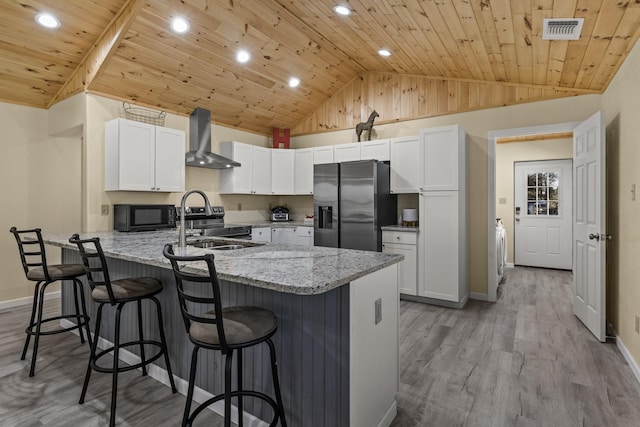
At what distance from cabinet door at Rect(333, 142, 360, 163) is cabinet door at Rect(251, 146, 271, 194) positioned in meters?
1.16

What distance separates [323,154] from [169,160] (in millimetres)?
2272

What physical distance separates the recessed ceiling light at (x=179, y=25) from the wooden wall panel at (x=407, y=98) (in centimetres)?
276

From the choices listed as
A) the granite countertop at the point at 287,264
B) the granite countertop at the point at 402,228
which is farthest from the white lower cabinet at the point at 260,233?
the granite countertop at the point at 287,264

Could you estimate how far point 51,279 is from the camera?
267 cm

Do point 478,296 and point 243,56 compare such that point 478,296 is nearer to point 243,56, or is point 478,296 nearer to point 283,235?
point 283,235

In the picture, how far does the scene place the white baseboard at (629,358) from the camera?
244cm

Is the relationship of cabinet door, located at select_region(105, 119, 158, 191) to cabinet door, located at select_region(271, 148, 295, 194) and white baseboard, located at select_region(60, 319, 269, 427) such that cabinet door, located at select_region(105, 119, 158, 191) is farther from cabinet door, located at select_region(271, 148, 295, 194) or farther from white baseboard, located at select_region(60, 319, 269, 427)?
cabinet door, located at select_region(271, 148, 295, 194)

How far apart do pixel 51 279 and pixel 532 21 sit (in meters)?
4.16

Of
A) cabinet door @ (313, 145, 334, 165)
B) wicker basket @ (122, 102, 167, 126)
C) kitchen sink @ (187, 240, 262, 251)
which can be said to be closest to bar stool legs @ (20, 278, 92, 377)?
kitchen sink @ (187, 240, 262, 251)

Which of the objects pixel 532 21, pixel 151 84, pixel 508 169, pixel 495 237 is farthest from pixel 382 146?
pixel 508 169

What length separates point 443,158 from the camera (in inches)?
164

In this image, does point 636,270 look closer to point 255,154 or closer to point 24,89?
point 255,154

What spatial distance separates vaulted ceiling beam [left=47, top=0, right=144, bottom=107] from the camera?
10.6ft

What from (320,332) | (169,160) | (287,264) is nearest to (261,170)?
(169,160)
